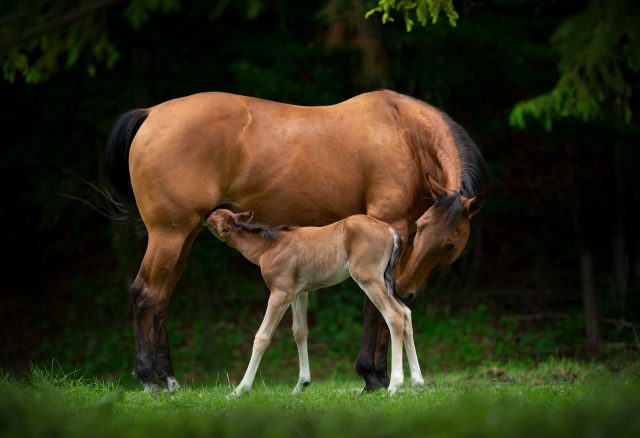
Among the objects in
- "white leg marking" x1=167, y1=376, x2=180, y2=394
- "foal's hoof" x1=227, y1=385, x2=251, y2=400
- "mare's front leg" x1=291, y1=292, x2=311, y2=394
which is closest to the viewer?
"foal's hoof" x1=227, y1=385, x2=251, y2=400

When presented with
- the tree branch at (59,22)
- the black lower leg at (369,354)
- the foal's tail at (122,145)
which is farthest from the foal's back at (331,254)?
the tree branch at (59,22)

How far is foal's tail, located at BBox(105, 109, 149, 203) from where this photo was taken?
8188 millimetres

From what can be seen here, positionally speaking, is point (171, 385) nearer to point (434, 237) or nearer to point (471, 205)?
point (434, 237)

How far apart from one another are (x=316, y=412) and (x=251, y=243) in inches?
86.6

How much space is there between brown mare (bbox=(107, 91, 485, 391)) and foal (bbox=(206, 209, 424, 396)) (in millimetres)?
473

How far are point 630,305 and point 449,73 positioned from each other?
4.39 m

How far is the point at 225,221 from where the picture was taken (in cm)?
764

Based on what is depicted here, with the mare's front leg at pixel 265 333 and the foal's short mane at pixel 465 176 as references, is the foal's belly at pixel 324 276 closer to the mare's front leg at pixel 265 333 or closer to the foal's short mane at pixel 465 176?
the mare's front leg at pixel 265 333

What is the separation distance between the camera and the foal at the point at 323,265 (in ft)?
23.1

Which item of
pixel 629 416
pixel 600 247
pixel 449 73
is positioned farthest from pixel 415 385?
pixel 600 247

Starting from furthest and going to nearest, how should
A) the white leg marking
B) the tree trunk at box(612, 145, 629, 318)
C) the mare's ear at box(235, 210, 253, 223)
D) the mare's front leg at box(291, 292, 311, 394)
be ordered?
the tree trunk at box(612, 145, 629, 318), the white leg marking, the mare's ear at box(235, 210, 253, 223), the mare's front leg at box(291, 292, 311, 394)

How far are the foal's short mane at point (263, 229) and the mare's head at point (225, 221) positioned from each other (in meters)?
0.02

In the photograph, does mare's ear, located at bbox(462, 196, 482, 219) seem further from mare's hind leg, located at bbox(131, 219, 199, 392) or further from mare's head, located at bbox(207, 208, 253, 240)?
mare's hind leg, located at bbox(131, 219, 199, 392)

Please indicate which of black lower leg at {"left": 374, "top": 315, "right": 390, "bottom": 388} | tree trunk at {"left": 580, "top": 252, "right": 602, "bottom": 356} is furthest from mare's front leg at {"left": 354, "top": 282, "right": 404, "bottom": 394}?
tree trunk at {"left": 580, "top": 252, "right": 602, "bottom": 356}
